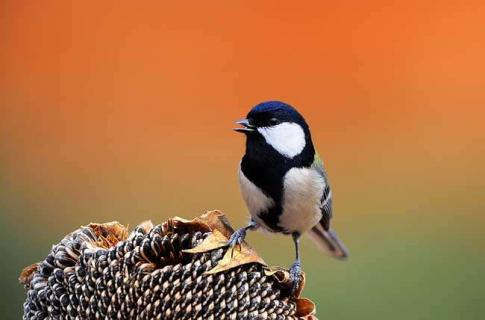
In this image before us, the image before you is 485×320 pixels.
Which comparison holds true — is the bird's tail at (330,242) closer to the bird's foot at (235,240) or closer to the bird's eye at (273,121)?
the bird's eye at (273,121)

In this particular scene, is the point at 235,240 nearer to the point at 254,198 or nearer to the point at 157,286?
the point at 157,286

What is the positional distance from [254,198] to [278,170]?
50mm

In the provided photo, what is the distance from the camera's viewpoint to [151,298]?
76 centimetres

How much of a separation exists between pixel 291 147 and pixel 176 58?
81 cm

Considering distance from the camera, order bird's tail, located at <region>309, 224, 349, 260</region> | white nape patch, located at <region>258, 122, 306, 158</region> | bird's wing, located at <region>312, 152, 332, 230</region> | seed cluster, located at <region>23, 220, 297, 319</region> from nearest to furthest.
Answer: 1. seed cluster, located at <region>23, 220, 297, 319</region>
2. white nape patch, located at <region>258, 122, 306, 158</region>
3. bird's wing, located at <region>312, 152, 332, 230</region>
4. bird's tail, located at <region>309, 224, 349, 260</region>

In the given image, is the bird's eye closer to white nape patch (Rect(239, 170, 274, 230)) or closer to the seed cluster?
white nape patch (Rect(239, 170, 274, 230))

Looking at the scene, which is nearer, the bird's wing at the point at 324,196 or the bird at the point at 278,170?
the bird at the point at 278,170

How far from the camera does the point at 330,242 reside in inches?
56.7

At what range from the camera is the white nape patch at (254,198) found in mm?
1060

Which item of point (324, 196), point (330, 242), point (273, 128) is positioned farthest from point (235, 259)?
point (330, 242)

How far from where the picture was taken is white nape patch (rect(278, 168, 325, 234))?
1.07m

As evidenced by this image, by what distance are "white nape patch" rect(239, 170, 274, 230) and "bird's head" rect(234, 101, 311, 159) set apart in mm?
46

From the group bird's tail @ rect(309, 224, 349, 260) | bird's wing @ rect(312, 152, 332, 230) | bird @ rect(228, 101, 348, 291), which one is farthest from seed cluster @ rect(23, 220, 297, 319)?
bird's tail @ rect(309, 224, 349, 260)

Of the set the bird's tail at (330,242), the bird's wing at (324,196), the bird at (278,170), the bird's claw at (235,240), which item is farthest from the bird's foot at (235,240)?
the bird's tail at (330,242)
